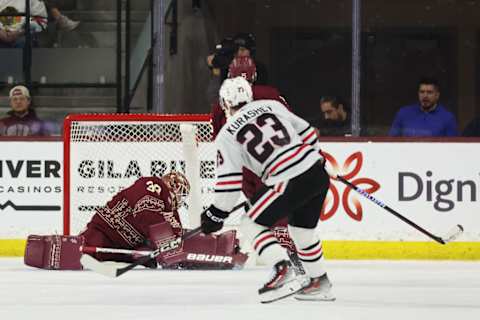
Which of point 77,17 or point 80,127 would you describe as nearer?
point 80,127

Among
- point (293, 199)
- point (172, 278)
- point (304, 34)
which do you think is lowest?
point (172, 278)

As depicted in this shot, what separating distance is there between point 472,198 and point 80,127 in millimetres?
2267

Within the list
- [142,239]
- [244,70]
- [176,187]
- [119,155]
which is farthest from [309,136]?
[119,155]

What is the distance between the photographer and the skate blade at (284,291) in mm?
5867

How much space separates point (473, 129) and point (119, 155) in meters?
2.05

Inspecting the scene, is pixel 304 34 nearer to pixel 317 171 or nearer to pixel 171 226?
pixel 171 226

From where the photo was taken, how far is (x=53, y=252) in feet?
25.4

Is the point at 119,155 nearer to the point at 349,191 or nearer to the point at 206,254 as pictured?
the point at 206,254

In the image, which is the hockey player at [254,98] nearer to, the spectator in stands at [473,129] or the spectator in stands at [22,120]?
the spectator in stands at [473,129]

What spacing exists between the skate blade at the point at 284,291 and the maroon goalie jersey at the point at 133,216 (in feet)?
4.69

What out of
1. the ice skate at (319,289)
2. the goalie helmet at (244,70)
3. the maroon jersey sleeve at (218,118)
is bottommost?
the ice skate at (319,289)

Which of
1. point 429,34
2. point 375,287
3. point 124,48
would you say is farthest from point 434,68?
point 375,287

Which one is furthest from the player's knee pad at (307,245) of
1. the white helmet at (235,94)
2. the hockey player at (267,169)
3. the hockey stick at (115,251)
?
the hockey stick at (115,251)

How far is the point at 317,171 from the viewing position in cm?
594
